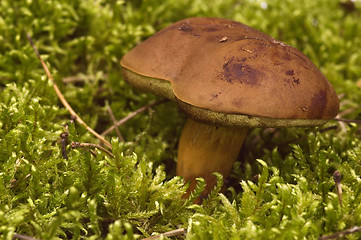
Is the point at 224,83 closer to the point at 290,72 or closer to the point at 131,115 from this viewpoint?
the point at 290,72

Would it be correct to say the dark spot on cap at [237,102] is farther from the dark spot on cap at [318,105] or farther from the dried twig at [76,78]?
the dried twig at [76,78]

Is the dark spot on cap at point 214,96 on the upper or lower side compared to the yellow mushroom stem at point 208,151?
upper

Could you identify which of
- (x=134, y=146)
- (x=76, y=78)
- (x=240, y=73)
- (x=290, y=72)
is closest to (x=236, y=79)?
(x=240, y=73)

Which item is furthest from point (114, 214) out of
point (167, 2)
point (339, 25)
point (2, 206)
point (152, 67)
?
point (339, 25)

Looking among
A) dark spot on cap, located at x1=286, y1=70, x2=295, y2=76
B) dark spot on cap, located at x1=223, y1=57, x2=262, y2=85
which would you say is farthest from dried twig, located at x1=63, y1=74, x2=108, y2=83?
dark spot on cap, located at x1=286, y1=70, x2=295, y2=76

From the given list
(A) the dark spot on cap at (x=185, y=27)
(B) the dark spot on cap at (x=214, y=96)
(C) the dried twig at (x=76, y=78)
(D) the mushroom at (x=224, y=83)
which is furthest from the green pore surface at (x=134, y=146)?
(A) the dark spot on cap at (x=185, y=27)

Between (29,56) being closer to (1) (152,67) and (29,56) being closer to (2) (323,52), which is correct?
(1) (152,67)

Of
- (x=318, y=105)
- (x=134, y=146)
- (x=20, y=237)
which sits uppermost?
(x=318, y=105)

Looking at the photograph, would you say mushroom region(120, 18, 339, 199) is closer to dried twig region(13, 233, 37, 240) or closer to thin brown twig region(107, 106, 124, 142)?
thin brown twig region(107, 106, 124, 142)
